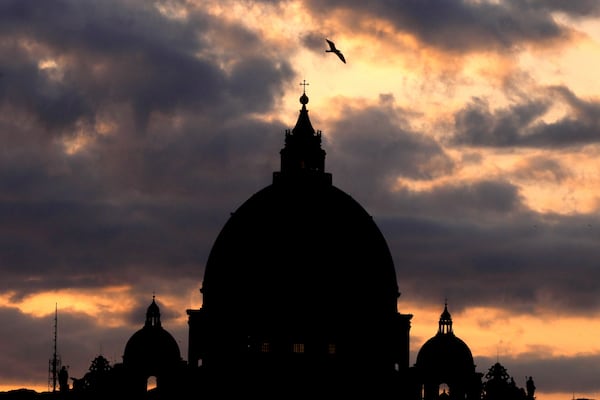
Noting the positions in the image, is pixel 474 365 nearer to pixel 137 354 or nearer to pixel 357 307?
pixel 357 307

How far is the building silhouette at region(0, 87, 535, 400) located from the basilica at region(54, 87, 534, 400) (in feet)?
0.21

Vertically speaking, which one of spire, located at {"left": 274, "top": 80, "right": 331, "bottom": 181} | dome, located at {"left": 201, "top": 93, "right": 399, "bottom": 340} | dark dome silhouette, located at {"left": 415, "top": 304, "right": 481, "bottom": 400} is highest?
spire, located at {"left": 274, "top": 80, "right": 331, "bottom": 181}

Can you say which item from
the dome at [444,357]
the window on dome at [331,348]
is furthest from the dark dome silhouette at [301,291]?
the dome at [444,357]

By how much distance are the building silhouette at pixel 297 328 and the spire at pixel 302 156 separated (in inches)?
14.9

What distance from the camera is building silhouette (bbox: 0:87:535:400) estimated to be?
14538cm

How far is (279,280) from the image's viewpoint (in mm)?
150125

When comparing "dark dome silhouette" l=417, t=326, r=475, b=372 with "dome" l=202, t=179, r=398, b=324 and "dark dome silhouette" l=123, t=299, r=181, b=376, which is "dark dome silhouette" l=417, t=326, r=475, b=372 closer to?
"dome" l=202, t=179, r=398, b=324

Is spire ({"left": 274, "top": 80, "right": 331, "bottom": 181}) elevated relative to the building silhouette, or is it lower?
elevated

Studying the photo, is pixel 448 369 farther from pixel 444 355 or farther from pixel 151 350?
pixel 151 350

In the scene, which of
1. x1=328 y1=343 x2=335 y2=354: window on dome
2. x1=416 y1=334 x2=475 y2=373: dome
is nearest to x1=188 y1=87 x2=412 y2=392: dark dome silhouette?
x1=328 y1=343 x2=335 y2=354: window on dome

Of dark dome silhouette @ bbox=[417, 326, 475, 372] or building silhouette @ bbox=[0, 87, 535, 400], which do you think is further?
dark dome silhouette @ bbox=[417, 326, 475, 372]

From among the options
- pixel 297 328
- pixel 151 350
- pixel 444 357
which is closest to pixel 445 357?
pixel 444 357

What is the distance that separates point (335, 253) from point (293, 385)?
1041 cm

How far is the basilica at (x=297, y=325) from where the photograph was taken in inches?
5723
